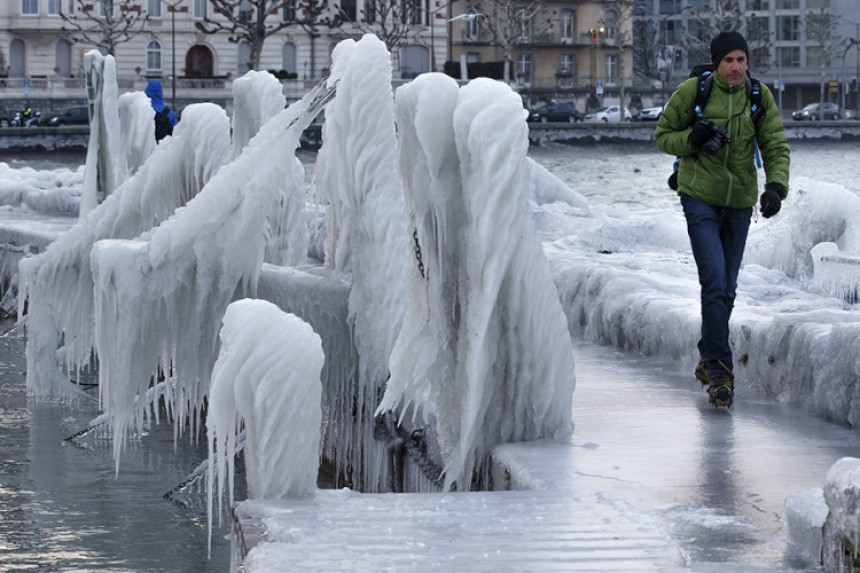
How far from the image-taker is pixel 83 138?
60.4m

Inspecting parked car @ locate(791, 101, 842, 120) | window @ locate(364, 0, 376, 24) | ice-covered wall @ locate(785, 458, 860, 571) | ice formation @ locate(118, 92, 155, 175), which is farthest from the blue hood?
parked car @ locate(791, 101, 842, 120)

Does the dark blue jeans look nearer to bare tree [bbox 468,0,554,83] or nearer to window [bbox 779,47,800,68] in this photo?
bare tree [bbox 468,0,554,83]

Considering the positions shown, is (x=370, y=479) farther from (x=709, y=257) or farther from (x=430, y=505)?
(x=430, y=505)

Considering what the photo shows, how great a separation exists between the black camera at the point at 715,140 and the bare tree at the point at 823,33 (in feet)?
278

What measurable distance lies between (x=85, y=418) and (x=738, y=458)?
576cm

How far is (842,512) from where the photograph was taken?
3541 millimetres

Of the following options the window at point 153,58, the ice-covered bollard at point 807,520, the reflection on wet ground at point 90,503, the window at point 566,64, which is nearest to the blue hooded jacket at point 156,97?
the reflection on wet ground at point 90,503

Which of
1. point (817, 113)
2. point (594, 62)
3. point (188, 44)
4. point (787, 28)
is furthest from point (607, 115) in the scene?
point (787, 28)

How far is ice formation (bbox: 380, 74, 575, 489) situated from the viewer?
5172mm

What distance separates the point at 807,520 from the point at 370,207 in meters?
3.08

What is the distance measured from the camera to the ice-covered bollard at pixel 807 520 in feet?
13.2

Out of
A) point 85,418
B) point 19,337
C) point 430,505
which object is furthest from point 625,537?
point 19,337

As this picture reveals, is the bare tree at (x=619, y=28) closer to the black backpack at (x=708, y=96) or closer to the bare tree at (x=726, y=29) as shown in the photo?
the bare tree at (x=726, y=29)

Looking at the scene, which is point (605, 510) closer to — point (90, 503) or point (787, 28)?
point (90, 503)
